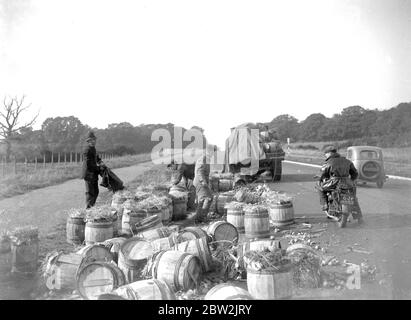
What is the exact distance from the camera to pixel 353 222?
9820 mm

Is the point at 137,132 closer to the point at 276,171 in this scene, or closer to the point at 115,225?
the point at 276,171

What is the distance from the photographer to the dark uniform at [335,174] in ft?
31.4

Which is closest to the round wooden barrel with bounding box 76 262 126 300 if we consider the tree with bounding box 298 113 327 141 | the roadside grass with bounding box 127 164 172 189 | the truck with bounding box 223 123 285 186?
the roadside grass with bounding box 127 164 172 189

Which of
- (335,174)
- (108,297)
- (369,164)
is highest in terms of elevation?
(335,174)

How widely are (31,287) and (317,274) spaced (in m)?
4.21

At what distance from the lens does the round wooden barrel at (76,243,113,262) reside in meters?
5.97

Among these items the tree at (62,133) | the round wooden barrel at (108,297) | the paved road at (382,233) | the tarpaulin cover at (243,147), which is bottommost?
the paved road at (382,233)

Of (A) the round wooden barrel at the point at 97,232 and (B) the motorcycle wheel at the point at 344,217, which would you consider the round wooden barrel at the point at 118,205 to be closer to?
(A) the round wooden barrel at the point at 97,232

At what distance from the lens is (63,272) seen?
579 centimetres

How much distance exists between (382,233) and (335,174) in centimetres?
177

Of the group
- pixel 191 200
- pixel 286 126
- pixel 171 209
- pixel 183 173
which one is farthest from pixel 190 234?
pixel 286 126

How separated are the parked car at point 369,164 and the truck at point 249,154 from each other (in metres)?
3.87

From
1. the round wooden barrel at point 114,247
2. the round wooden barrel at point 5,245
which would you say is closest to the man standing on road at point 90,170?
the round wooden barrel at point 5,245
